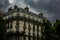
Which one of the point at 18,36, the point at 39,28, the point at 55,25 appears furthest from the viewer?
the point at 39,28

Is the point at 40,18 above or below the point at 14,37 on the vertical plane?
above

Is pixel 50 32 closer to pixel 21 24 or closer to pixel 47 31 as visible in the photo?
pixel 47 31

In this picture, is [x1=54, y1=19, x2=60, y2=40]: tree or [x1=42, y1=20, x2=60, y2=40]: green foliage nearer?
[x1=54, y1=19, x2=60, y2=40]: tree

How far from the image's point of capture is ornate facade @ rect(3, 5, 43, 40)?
330 ft

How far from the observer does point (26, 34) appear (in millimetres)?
101312

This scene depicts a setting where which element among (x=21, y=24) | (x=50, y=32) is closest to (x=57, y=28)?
(x=50, y=32)

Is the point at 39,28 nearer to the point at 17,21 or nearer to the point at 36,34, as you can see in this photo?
the point at 36,34

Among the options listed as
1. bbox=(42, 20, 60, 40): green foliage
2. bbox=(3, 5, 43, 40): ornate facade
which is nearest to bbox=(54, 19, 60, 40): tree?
bbox=(42, 20, 60, 40): green foliage

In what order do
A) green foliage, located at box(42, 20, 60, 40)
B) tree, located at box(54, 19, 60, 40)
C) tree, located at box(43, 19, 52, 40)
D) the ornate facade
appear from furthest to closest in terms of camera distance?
the ornate facade
tree, located at box(43, 19, 52, 40)
green foliage, located at box(42, 20, 60, 40)
tree, located at box(54, 19, 60, 40)

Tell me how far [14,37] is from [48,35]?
1577cm

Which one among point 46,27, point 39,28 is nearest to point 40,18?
point 39,28

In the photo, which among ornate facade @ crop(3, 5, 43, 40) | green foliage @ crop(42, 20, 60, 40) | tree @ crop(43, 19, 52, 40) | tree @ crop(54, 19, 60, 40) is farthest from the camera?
ornate facade @ crop(3, 5, 43, 40)

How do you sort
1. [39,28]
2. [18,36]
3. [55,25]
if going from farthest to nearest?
[39,28] < [18,36] < [55,25]

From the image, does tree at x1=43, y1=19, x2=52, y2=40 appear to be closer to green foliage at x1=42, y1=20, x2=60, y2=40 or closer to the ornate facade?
green foliage at x1=42, y1=20, x2=60, y2=40
